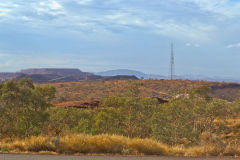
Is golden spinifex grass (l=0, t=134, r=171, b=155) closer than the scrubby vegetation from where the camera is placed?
Yes

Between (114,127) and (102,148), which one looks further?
(114,127)

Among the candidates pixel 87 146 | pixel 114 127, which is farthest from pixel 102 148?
pixel 114 127

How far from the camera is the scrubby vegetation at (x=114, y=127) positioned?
27.9 ft

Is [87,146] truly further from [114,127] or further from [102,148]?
[114,127]

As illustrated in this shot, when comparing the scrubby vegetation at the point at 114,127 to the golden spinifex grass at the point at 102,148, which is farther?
the scrubby vegetation at the point at 114,127

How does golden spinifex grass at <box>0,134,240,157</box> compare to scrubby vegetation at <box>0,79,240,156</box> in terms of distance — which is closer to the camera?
golden spinifex grass at <box>0,134,240,157</box>

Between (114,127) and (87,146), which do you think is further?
(114,127)

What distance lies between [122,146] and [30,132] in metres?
6.44

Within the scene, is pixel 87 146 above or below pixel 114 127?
above

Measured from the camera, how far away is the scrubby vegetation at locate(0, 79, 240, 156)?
8516 millimetres

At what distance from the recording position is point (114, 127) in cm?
1711

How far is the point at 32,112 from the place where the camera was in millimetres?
12781

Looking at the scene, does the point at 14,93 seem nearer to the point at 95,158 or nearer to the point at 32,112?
the point at 32,112

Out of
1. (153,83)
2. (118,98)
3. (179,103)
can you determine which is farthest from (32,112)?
(153,83)
